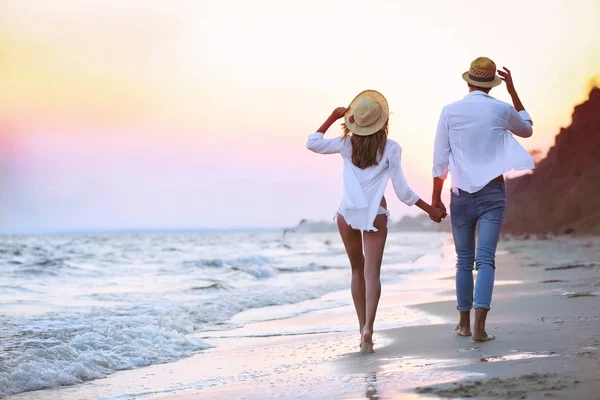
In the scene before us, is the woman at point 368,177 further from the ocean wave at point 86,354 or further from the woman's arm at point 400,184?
the ocean wave at point 86,354

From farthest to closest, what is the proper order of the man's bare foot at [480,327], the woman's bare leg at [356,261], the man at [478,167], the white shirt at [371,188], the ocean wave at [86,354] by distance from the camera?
the woman's bare leg at [356,261] < the white shirt at [371,188] < the ocean wave at [86,354] < the man at [478,167] < the man's bare foot at [480,327]

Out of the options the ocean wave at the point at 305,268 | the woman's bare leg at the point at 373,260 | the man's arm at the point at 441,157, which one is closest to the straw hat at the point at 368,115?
the man's arm at the point at 441,157

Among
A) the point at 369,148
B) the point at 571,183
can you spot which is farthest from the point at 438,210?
the point at 571,183

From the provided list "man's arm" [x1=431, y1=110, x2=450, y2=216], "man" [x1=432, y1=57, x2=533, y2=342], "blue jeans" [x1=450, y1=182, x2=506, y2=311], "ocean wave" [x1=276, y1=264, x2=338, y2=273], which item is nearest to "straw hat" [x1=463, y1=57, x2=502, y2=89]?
"man" [x1=432, y1=57, x2=533, y2=342]

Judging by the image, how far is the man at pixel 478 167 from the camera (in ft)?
18.3

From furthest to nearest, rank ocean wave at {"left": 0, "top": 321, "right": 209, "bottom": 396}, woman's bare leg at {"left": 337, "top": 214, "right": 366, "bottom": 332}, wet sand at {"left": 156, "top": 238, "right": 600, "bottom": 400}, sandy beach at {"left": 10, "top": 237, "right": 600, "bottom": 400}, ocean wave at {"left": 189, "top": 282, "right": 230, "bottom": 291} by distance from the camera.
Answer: ocean wave at {"left": 189, "top": 282, "right": 230, "bottom": 291}, woman's bare leg at {"left": 337, "top": 214, "right": 366, "bottom": 332}, ocean wave at {"left": 0, "top": 321, "right": 209, "bottom": 396}, sandy beach at {"left": 10, "top": 237, "right": 600, "bottom": 400}, wet sand at {"left": 156, "top": 238, "right": 600, "bottom": 400}

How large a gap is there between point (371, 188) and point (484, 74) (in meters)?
1.25

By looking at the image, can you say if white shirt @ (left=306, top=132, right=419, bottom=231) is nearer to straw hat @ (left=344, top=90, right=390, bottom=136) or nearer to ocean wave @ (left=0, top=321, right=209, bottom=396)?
straw hat @ (left=344, top=90, right=390, bottom=136)

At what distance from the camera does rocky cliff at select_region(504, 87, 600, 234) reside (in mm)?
80062

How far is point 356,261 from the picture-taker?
19.9ft

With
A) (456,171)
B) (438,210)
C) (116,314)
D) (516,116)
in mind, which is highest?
(516,116)

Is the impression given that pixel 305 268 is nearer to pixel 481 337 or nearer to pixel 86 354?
pixel 86 354

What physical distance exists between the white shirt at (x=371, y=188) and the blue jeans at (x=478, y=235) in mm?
368

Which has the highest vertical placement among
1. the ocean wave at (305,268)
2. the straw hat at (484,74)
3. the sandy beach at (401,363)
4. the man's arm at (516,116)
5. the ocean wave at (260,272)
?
the straw hat at (484,74)
